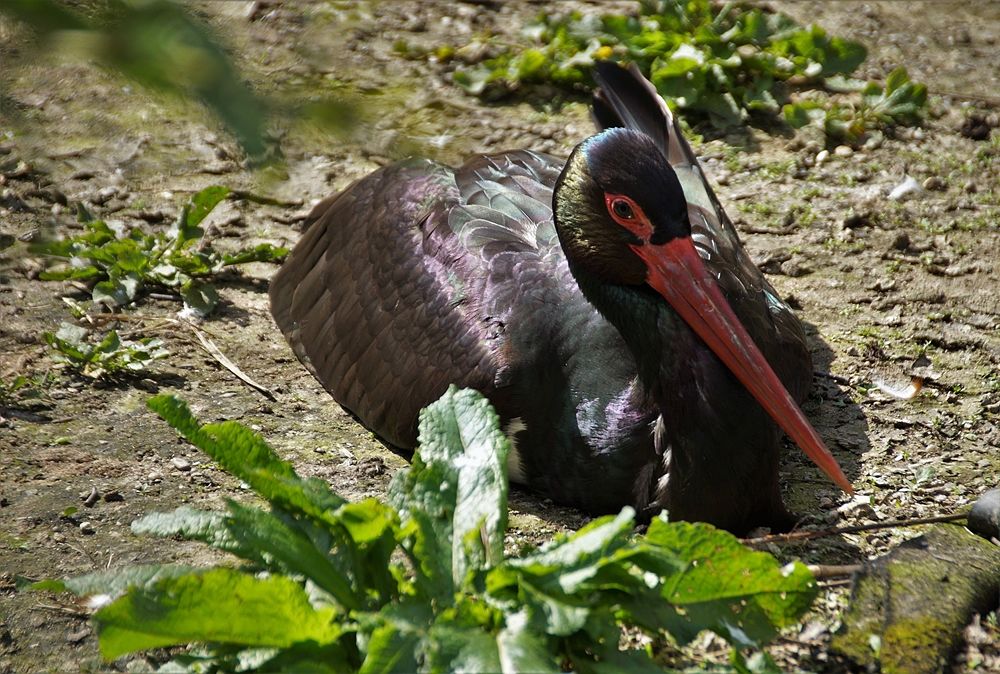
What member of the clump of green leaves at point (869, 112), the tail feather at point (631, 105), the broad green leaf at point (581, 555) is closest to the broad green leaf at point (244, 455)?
the broad green leaf at point (581, 555)

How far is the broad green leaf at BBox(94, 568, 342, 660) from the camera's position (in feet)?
9.91

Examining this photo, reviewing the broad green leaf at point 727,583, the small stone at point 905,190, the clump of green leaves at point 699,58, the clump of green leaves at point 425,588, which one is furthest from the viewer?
the clump of green leaves at point 699,58

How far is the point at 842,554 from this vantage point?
416 centimetres

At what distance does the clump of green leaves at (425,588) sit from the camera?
301 cm

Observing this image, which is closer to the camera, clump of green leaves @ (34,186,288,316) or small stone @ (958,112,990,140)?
clump of green leaves @ (34,186,288,316)

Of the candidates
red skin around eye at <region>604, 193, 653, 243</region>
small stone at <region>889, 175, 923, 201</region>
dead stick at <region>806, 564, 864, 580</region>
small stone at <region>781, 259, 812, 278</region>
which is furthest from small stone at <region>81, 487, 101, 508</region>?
small stone at <region>889, 175, 923, 201</region>

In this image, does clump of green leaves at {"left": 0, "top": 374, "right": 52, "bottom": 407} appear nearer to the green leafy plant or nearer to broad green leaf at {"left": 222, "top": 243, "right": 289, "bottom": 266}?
broad green leaf at {"left": 222, "top": 243, "right": 289, "bottom": 266}

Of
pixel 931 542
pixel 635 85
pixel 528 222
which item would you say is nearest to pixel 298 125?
pixel 931 542

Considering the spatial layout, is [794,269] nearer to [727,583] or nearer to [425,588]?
[727,583]

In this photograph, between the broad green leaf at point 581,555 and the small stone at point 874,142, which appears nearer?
the broad green leaf at point 581,555

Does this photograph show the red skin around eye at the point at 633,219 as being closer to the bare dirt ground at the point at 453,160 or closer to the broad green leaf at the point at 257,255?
the bare dirt ground at the point at 453,160

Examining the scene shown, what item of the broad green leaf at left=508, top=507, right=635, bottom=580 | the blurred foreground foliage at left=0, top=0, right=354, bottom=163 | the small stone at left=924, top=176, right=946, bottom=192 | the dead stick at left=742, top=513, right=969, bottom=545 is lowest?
the dead stick at left=742, top=513, right=969, bottom=545

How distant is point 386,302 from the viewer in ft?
17.2

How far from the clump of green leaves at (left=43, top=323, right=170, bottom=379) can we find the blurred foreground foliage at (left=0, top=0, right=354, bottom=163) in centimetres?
400
